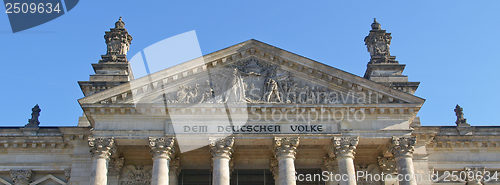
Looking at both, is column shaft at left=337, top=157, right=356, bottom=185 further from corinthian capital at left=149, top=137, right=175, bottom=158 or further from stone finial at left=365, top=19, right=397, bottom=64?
stone finial at left=365, top=19, right=397, bottom=64

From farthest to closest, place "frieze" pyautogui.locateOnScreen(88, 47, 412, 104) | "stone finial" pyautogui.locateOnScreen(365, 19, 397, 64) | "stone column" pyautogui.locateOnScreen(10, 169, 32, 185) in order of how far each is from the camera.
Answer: "stone finial" pyautogui.locateOnScreen(365, 19, 397, 64), "stone column" pyautogui.locateOnScreen(10, 169, 32, 185), "frieze" pyautogui.locateOnScreen(88, 47, 412, 104)

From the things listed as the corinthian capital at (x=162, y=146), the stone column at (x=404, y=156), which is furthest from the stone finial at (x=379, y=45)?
the corinthian capital at (x=162, y=146)

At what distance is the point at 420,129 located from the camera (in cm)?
2906

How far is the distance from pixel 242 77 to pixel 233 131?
3077mm

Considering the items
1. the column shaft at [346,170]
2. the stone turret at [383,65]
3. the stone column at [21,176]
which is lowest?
the column shaft at [346,170]

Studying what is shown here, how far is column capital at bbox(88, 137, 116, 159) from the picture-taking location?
26.2m

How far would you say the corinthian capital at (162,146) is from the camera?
26.4 metres

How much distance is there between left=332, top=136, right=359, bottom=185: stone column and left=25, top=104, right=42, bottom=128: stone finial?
17019mm

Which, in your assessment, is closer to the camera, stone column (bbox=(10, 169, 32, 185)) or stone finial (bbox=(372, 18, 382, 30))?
stone column (bbox=(10, 169, 32, 185))

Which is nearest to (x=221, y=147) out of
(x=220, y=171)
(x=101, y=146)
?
(x=220, y=171)

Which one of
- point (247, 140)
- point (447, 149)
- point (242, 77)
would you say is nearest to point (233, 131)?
point (247, 140)

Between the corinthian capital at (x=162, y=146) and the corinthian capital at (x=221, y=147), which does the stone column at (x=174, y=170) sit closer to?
the corinthian capital at (x=162, y=146)

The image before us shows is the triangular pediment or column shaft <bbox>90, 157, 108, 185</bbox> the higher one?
the triangular pediment

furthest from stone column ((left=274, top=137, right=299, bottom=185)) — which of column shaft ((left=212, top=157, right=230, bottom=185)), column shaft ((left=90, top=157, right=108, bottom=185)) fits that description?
column shaft ((left=90, top=157, right=108, bottom=185))
